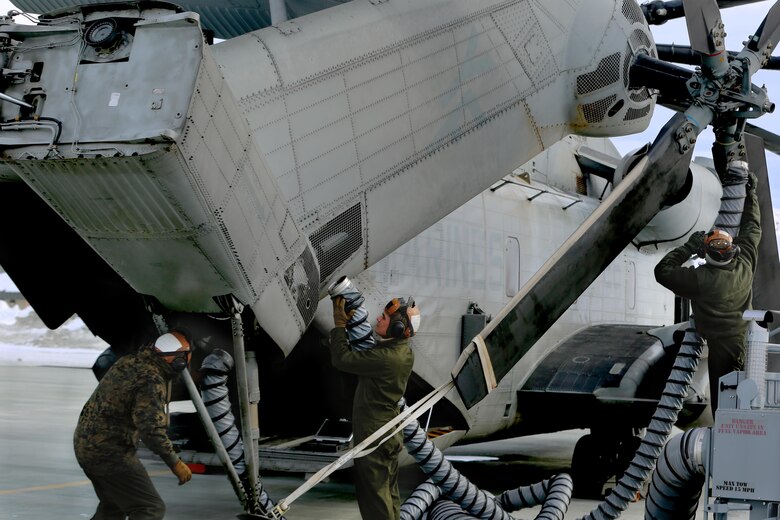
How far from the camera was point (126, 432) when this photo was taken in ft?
20.4

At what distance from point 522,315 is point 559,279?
378mm

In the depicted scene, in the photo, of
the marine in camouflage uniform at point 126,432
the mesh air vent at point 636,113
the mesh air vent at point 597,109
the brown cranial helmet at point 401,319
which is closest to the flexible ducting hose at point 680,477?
the brown cranial helmet at point 401,319

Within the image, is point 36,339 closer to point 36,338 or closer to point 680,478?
point 36,338

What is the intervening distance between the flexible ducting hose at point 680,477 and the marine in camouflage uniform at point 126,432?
2.97 m

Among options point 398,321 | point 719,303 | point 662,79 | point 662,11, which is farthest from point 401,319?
point 662,11

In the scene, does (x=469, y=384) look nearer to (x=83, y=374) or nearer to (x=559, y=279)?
(x=559, y=279)

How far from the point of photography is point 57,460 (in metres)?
11.8

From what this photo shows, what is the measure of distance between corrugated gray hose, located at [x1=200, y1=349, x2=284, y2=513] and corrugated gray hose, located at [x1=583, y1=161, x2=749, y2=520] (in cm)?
254

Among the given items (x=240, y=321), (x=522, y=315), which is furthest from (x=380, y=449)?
(x=240, y=321)

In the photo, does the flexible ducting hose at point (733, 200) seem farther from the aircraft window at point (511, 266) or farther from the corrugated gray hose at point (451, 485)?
the aircraft window at point (511, 266)

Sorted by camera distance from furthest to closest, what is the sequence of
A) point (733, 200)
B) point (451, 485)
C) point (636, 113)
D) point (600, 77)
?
point (636, 113)
point (600, 77)
point (733, 200)
point (451, 485)

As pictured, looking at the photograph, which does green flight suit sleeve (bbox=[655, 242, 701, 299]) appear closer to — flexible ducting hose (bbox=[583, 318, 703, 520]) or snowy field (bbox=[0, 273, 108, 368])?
flexible ducting hose (bbox=[583, 318, 703, 520])

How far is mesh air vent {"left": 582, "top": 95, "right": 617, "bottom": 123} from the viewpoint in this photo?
8516 mm

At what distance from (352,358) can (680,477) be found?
228 centimetres
